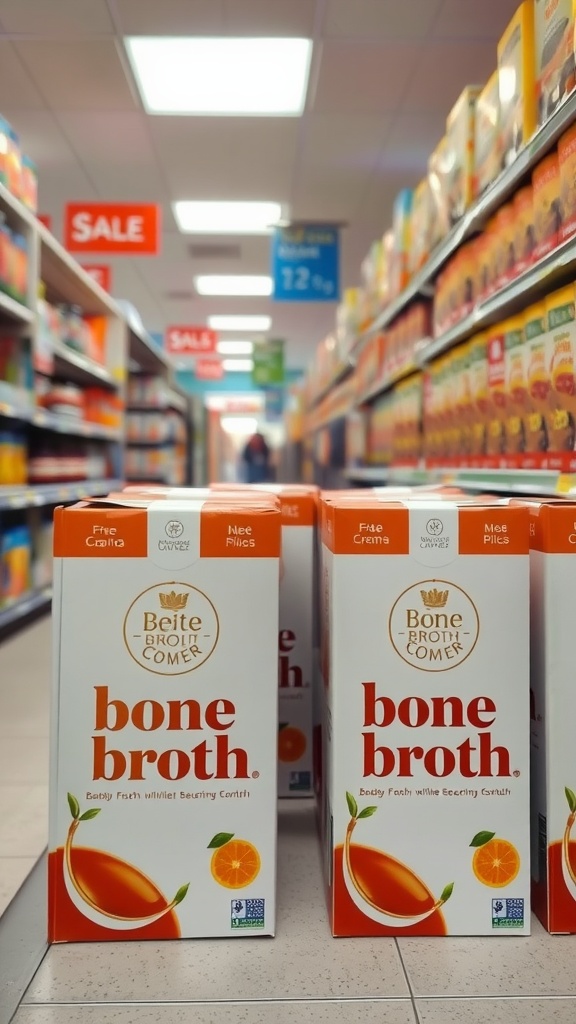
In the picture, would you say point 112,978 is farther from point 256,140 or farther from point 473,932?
point 256,140

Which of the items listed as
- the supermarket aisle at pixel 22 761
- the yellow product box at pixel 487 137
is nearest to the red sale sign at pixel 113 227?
the supermarket aisle at pixel 22 761

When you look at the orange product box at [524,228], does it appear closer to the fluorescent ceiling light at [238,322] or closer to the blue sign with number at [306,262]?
the blue sign with number at [306,262]

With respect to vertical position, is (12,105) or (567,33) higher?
(12,105)

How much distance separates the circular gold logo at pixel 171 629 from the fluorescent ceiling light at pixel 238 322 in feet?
38.2

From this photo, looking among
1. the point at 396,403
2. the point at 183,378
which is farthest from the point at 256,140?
the point at 183,378

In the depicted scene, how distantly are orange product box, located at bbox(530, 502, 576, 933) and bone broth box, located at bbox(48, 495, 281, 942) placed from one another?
1.48 ft

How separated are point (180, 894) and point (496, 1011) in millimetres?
505

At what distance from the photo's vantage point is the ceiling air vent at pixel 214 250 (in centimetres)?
868

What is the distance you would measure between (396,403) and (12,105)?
349 centimetres

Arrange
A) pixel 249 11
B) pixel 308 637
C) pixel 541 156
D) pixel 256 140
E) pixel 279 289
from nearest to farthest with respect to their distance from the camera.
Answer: pixel 308 637 < pixel 541 156 < pixel 249 11 < pixel 256 140 < pixel 279 289

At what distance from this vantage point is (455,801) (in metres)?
1.29

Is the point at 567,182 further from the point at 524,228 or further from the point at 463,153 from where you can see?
the point at 463,153

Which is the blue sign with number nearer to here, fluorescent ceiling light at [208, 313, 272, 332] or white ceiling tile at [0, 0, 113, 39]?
white ceiling tile at [0, 0, 113, 39]

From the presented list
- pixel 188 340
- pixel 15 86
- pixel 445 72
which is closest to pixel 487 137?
pixel 445 72
